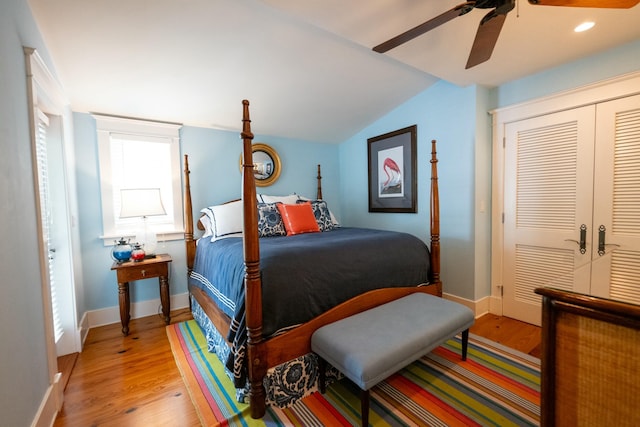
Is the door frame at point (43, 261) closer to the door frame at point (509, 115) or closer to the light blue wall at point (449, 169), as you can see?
the light blue wall at point (449, 169)

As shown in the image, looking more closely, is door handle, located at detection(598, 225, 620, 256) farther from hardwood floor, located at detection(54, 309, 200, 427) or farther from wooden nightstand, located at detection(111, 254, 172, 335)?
wooden nightstand, located at detection(111, 254, 172, 335)

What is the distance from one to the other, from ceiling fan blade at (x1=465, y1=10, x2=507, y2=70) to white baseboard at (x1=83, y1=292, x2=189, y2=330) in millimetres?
3510

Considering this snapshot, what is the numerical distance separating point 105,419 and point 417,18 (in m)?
3.10

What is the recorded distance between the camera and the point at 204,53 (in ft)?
7.18

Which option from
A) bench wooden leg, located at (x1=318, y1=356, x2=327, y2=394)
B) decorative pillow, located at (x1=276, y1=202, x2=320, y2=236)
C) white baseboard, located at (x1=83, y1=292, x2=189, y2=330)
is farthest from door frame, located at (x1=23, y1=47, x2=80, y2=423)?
decorative pillow, located at (x1=276, y1=202, x2=320, y2=236)

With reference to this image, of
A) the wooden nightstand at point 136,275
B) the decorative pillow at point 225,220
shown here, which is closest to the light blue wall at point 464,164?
the decorative pillow at point 225,220

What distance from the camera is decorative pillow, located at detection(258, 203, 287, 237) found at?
2.87m

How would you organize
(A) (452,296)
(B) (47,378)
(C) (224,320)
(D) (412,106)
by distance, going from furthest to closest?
(D) (412,106) → (A) (452,296) → (C) (224,320) → (B) (47,378)

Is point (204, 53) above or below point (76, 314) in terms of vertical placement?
above

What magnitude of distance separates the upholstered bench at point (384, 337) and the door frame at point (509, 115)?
3.96ft

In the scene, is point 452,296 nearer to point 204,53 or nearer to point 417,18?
point 417,18

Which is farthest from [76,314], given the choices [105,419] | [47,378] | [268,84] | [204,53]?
[268,84]

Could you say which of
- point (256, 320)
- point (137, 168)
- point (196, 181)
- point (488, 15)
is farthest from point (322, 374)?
point (137, 168)

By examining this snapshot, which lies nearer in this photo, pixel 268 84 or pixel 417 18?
pixel 417 18
